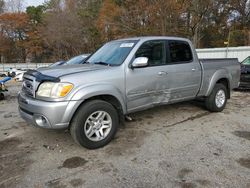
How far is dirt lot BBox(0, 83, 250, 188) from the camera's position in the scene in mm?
3066

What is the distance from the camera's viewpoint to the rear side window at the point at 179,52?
16.5 feet

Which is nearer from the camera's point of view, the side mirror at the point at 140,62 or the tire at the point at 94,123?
the tire at the point at 94,123

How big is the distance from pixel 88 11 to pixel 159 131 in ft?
116

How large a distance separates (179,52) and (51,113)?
3045mm

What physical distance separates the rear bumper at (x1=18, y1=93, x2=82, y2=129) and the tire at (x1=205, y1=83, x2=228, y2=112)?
3584 mm

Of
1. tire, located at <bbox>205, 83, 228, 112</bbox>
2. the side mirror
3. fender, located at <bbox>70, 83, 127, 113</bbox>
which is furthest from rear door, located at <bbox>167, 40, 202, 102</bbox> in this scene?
fender, located at <bbox>70, 83, 127, 113</bbox>

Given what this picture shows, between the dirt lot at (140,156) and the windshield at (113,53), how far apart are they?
139 cm

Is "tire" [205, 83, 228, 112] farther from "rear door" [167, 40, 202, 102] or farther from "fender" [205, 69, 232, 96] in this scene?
"rear door" [167, 40, 202, 102]

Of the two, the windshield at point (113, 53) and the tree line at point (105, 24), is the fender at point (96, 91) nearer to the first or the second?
the windshield at point (113, 53)

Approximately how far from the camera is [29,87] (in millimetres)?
3961

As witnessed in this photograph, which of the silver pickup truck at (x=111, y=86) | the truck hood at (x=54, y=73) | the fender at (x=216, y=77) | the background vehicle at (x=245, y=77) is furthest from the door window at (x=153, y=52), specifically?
the background vehicle at (x=245, y=77)

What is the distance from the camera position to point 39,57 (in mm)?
45781

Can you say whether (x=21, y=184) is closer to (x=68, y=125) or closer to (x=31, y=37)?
(x=68, y=125)

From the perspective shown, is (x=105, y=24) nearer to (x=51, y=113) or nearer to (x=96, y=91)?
(x=96, y=91)
